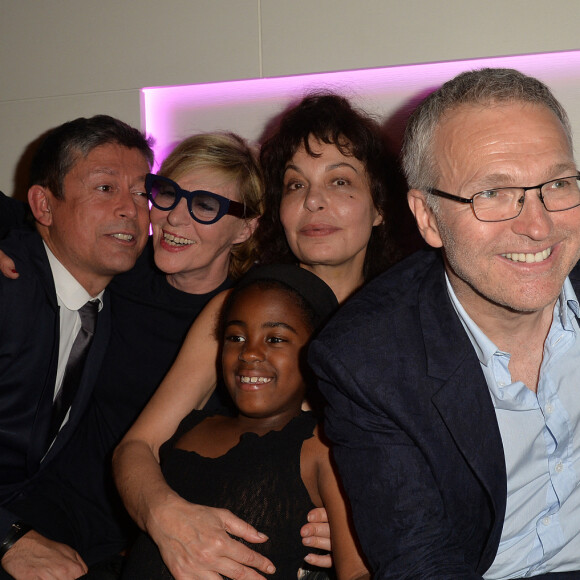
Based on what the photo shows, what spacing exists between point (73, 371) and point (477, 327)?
1.40 metres

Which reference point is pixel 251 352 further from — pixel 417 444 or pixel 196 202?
pixel 196 202

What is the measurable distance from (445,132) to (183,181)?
3.91ft

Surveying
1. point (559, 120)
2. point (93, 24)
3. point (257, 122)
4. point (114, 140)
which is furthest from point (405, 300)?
point (93, 24)

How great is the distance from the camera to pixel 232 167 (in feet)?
8.93

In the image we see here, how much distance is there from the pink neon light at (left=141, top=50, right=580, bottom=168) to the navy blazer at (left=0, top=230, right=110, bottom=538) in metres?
1.16

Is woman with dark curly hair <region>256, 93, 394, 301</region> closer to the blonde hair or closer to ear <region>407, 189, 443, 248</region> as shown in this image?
the blonde hair

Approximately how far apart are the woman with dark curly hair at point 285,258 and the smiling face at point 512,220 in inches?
29.9

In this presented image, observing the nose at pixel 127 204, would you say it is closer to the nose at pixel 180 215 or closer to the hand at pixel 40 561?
the nose at pixel 180 215

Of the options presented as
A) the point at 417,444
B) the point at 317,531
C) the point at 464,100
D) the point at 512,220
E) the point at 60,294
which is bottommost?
the point at 317,531

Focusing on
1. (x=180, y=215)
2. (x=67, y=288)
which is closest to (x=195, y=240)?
(x=180, y=215)

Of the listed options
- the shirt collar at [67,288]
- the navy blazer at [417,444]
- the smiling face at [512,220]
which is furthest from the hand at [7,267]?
the smiling face at [512,220]

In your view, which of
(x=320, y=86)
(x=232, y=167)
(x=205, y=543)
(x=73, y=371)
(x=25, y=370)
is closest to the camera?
A: (x=205, y=543)

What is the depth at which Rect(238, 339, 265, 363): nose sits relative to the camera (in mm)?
2029

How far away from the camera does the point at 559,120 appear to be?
174 centimetres
